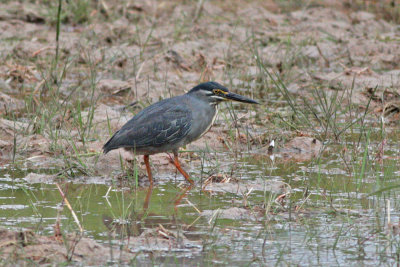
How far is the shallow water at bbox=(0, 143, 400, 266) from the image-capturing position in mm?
4695

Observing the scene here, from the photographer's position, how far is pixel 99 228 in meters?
5.29

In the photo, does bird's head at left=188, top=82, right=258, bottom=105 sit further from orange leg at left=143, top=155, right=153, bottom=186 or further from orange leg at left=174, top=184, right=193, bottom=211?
orange leg at left=174, top=184, right=193, bottom=211

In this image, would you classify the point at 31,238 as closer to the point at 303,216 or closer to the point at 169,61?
the point at 303,216

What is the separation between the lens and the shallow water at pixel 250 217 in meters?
4.70

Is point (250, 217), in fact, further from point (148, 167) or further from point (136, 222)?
point (148, 167)

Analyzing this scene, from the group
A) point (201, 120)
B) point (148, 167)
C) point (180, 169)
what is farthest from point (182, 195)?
point (201, 120)

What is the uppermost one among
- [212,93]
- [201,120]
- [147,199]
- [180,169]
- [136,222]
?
[212,93]

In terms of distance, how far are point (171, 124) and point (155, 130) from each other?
0.16m

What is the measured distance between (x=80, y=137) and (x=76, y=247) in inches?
136

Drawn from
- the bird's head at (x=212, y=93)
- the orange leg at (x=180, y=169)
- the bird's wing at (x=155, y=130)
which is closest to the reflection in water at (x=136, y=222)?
the orange leg at (x=180, y=169)

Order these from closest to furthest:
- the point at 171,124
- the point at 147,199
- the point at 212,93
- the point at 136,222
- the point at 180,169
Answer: the point at 136,222 → the point at 147,199 → the point at 180,169 → the point at 171,124 → the point at 212,93

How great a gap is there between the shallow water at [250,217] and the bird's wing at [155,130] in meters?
0.42

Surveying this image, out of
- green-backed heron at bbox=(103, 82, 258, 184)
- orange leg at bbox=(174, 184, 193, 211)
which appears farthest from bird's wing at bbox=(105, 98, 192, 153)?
orange leg at bbox=(174, 184, 193, 211)

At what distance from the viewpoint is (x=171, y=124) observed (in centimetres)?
710
